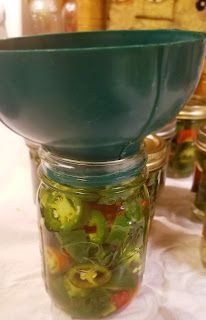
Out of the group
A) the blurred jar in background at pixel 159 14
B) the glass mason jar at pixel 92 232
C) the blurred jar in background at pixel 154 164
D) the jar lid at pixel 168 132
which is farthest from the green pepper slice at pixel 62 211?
the blurred jar in background at pixel 159 14

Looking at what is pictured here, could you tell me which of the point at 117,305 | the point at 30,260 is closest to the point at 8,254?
the point at 30,260

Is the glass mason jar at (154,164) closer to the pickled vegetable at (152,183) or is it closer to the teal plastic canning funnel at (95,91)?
the pickled vegetable at (152,183)

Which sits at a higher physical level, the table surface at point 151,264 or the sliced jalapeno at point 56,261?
the sliced jalapeno at point 56,261

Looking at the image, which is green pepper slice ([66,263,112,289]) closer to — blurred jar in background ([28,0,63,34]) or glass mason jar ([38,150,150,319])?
glass mason jar ([38,150,150,319])

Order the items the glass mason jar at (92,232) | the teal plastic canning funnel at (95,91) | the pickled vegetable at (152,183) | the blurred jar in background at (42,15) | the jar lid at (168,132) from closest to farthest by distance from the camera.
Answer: the teal plastic canning funnel at (95,91), the glass mason jar at (92,232), the pickled vegetable at (152,183), the jar lid at (168,132), the blurred jar in background at (42,15)

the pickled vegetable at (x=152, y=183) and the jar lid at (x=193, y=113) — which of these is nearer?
the pickled vegetable at (x=152, y=183)

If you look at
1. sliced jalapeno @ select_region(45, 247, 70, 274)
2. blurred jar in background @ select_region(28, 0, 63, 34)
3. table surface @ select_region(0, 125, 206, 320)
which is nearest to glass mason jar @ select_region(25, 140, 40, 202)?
table surface @ select_region(0, 125, 206, 320)

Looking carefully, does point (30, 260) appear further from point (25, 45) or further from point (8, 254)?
point (25, 45)

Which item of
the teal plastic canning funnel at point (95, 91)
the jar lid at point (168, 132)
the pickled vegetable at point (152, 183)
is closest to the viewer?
the teal plastic canning funnel at point (95, 91)
